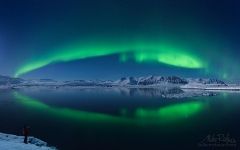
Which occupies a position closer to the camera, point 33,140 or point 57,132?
point 33,140

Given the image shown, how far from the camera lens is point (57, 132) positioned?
111 ft

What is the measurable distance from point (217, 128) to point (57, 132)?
18222 millimetres

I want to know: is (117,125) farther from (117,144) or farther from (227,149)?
(227,149)

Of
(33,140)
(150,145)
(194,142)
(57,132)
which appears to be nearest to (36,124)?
(57,132)

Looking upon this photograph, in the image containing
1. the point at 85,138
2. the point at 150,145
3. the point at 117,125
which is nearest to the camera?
the point at 150,145

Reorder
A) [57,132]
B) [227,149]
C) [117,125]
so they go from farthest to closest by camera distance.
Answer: [117,125], [57,132], [227,149]

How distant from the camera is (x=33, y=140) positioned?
26000mm

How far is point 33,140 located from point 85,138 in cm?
634
